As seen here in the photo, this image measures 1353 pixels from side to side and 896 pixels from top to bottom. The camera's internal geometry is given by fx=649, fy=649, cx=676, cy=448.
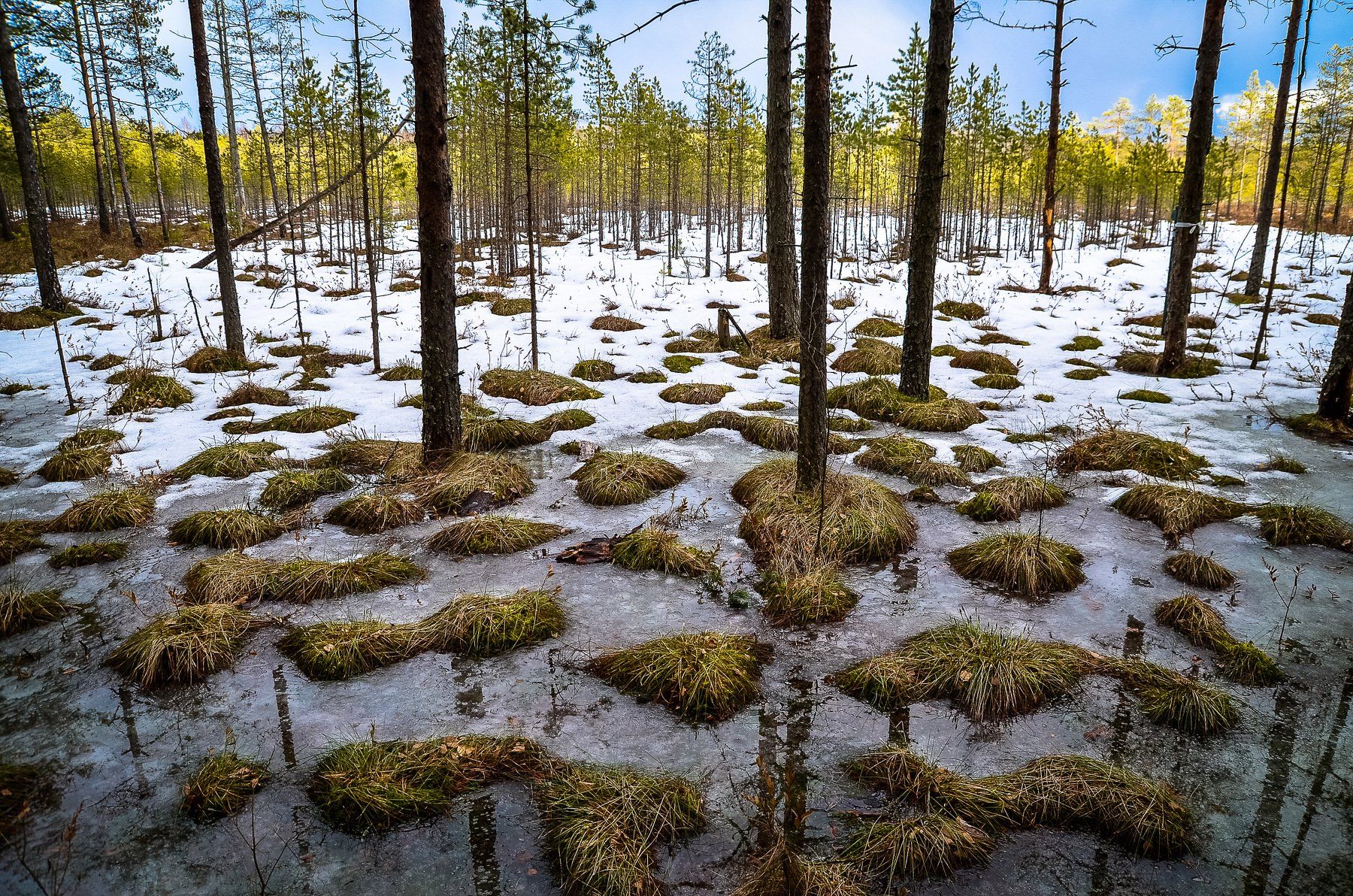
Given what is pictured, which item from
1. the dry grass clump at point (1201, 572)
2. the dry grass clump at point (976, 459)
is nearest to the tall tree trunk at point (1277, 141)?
the dry grass clump at point (976, 459)

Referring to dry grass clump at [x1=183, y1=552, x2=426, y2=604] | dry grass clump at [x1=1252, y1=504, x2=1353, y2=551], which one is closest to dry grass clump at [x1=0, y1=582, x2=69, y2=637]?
dry grass clump at [x1=183, y1=552, x2=426, y2=604]

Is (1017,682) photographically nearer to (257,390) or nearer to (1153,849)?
(1153,849)

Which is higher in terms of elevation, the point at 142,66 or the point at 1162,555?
the point at 142,66

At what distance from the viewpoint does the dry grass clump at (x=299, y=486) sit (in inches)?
304

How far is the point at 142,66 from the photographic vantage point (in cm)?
2698

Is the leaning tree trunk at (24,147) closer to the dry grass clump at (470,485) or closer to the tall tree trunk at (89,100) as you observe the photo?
the tall tree trunk at (89,100)

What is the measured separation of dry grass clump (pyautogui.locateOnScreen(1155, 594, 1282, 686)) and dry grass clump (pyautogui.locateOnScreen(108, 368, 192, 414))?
14280 mm

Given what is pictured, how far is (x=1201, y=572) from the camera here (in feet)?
19.5

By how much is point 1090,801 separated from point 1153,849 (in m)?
0.31

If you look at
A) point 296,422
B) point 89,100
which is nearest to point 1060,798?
point 296,422

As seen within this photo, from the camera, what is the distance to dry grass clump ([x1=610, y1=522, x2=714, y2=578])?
6.32 m

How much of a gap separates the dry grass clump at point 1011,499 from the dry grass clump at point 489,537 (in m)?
4.79

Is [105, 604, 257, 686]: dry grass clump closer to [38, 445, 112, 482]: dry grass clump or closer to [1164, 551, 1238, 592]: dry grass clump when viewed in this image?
[38, 445, 112, 482]: dry grass clump

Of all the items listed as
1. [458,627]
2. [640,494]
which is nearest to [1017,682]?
[458,627]
